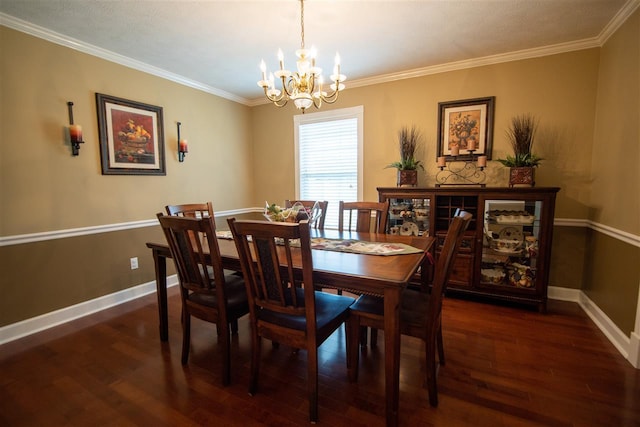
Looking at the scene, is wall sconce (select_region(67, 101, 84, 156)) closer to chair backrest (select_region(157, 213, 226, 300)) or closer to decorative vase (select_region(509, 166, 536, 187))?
chair backrest (select_region(157, 213, 226, 300))

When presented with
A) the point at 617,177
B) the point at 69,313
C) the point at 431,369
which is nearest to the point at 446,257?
the point at 431,369

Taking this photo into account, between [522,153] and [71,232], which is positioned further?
[522,153]

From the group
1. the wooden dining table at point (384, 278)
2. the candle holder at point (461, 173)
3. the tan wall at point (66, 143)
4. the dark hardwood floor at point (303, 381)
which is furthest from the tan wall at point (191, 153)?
the wooden dining table at point (384, 278)

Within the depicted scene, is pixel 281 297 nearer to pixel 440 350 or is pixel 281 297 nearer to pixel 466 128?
pixel 440 350

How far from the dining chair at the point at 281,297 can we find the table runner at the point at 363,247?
0.37 m

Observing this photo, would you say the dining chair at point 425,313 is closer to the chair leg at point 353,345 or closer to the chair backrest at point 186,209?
the chair leg at point 353,345

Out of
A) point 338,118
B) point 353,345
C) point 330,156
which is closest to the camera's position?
point 353,345

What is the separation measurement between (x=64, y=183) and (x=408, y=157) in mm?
3292

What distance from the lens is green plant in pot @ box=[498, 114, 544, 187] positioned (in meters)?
2.69

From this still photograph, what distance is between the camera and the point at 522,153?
2775mm

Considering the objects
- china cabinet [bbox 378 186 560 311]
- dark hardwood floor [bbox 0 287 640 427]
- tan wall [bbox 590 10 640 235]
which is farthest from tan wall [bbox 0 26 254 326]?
tan wall [bbox 590 10 640 235]

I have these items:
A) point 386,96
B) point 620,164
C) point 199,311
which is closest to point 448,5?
point 386,96

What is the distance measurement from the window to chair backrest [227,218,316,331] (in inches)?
93.3

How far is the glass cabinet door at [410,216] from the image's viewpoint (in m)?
3.10
